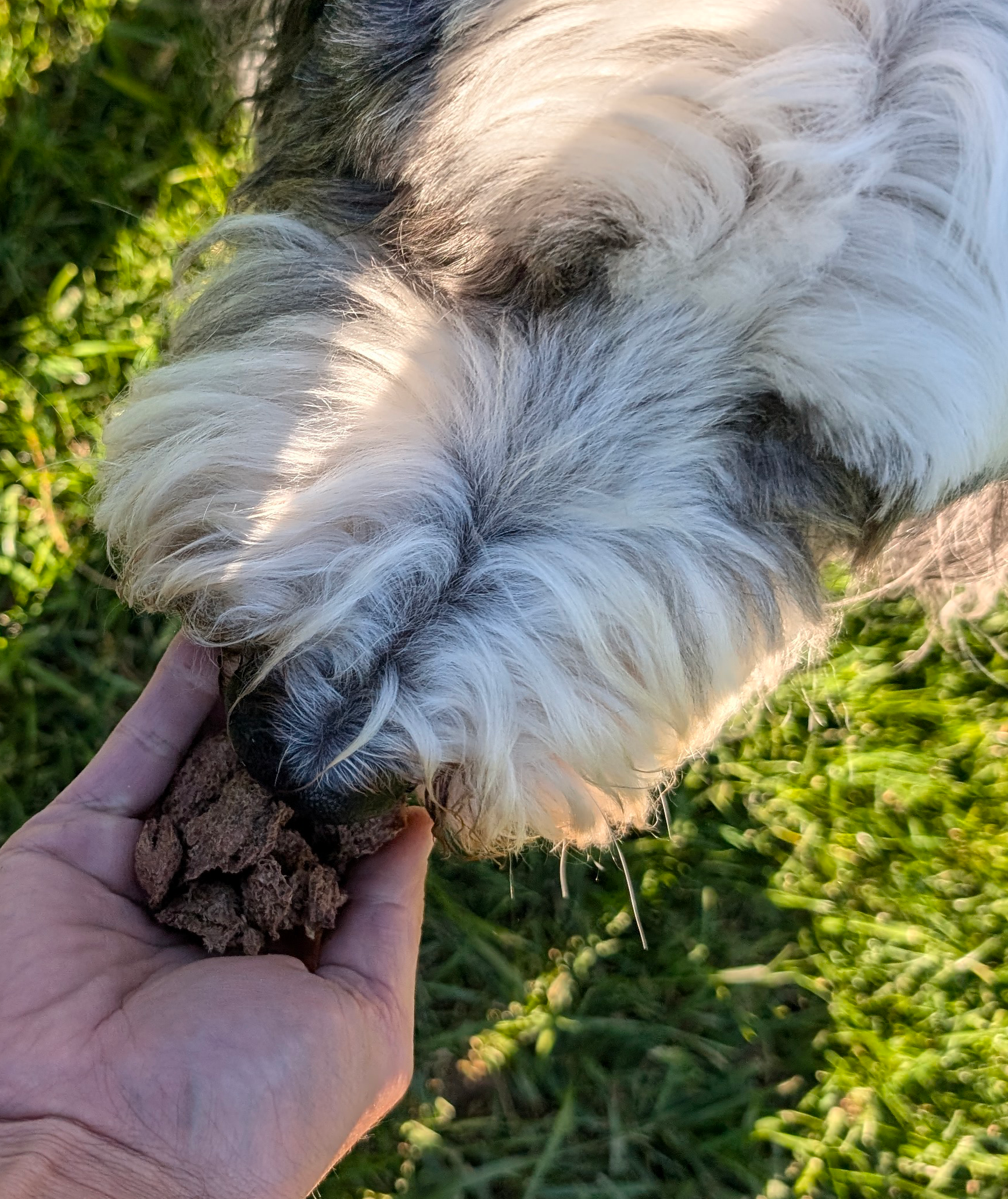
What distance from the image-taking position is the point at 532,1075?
10.3 ft

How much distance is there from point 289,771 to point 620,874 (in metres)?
1.84

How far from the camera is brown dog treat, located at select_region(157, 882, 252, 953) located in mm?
2088

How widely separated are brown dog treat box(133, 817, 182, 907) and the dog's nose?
47 cm

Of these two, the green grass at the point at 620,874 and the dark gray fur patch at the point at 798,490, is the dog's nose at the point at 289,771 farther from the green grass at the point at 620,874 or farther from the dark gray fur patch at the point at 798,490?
the green grass at the point at 620,874

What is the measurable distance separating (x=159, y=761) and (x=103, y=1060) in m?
0.63

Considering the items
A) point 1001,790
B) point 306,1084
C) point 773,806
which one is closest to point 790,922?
point 773,806

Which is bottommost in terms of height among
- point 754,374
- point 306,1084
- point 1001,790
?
point 1001,790

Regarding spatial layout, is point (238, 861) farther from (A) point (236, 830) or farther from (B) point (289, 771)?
(B) point (289, 771)

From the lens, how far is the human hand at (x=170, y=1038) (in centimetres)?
190

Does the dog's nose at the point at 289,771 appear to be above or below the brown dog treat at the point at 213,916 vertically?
above

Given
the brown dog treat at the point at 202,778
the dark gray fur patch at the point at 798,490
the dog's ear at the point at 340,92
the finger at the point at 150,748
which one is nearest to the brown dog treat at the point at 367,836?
the brown dog treat at the point at 202,778

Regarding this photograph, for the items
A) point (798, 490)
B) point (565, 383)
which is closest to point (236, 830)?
point (565, 383)

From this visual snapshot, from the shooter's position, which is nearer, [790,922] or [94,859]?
[94,859]

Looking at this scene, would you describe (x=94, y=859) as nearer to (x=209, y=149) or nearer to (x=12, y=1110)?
(x=12, y=1110)
